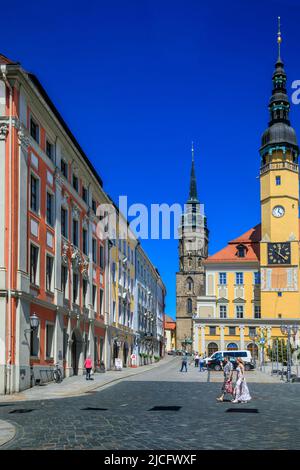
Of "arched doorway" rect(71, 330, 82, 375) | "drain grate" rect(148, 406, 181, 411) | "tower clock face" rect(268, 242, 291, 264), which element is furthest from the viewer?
"tower clock face" rect(268, 242, 291, 264)

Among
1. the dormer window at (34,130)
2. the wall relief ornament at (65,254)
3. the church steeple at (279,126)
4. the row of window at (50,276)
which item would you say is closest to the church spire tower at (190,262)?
the church steeple at (279,126)

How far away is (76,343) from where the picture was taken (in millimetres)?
45625

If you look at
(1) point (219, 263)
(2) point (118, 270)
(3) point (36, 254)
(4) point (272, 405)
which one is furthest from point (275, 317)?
(4) point (272, 405)

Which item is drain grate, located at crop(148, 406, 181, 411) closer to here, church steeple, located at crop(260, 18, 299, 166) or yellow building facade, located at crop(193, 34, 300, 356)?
yellow building facade, located at crop(193, 34, 300, 356)

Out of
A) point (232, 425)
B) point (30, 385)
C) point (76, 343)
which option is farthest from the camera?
point (76, 343)

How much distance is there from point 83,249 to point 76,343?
6491 millimetres

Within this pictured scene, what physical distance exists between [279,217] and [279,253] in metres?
5.17

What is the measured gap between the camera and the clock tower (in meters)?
93.4

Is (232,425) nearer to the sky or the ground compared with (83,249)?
nearer to the ground

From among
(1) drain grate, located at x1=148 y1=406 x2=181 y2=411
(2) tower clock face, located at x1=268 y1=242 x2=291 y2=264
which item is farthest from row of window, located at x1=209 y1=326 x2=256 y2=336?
(1) drain grate, located at x1=148 y1=406 x2=181 y2=411

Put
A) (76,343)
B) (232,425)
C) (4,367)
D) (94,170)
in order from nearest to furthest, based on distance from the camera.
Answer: (232,425) → (4,367) → (76,343) → (94,170)

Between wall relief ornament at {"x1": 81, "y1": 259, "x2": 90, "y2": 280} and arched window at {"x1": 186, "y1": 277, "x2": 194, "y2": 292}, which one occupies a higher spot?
arched window at {"x1": 186, "y1": 277, "x2": 194, "y2": 292}

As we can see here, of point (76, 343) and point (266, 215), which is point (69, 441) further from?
point (266, 215)

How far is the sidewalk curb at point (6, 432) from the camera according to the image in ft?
44.7
